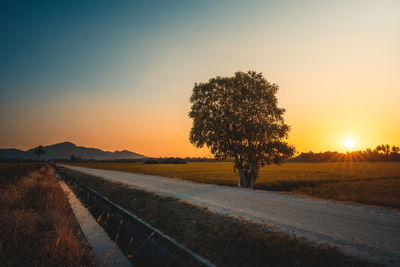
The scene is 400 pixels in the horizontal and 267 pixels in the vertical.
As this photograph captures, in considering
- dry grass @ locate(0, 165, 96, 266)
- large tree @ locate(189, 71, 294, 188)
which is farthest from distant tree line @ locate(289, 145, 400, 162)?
dry grass @ locate(0, 165, 96, 266)

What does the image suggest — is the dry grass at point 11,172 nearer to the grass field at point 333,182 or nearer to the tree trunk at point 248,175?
the tree trunk at point 248,175

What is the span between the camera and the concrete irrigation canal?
5.60m

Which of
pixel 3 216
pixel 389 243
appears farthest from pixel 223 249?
pixel 3 216

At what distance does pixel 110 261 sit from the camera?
6891 mm

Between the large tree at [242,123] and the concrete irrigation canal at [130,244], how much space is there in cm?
1143

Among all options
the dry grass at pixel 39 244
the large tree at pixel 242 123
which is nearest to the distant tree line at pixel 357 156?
the large tree at pixel 242 123

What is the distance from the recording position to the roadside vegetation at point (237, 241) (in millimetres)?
5387

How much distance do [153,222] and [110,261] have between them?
113 inches

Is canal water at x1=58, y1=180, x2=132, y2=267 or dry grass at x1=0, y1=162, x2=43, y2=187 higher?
canal water at x1=58, y1=180, x2=132, y2=267

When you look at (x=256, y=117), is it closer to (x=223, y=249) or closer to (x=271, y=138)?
(x=271, y=138)

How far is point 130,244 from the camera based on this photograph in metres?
7.90

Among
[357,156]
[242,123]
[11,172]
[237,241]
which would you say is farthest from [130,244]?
[357,156]

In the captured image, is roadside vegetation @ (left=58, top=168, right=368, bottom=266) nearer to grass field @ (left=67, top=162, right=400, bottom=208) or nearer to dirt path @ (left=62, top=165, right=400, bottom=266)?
Answer: dirt path @ (left=62, top=165, right=400, bottom=266)

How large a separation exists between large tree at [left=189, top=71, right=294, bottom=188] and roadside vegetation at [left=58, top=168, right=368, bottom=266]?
11.1 meters
